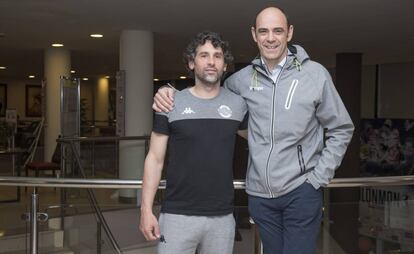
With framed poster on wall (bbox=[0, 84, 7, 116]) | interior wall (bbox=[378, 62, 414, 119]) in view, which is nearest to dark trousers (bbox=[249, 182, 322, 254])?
interior wall (bbox=[378, 62, 414, 119])

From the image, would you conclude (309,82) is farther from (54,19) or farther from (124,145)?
(124,145)

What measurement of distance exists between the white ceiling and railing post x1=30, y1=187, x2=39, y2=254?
11.4 ft

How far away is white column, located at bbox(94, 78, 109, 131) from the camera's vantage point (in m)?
22.4

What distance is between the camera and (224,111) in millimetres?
2061

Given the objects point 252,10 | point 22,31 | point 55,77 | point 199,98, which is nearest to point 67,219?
point 199,98

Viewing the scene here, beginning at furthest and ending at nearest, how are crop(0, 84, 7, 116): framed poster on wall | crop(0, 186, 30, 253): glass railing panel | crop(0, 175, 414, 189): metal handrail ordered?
crop(0, 84, 7, 116): framed poster on wall < crop(0, 186, 30, 253): glass railing panel < crop(0, 175, 414, 189): metal handrail

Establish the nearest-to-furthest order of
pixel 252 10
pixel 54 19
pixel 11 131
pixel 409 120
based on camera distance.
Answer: pixel 252 10 → pixel 54 19 → pixel 11 131 → pixel 409 120

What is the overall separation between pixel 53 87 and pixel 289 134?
33.3 feet

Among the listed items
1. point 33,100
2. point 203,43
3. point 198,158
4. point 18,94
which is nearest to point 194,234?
point 198,158

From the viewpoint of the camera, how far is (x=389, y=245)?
394cm

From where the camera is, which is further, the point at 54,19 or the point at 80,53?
the point at 80,53

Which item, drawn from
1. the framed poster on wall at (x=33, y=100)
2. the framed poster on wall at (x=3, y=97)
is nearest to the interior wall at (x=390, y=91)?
the framed poster on wall at (x=33, y=100)

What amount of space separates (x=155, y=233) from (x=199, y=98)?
56cm

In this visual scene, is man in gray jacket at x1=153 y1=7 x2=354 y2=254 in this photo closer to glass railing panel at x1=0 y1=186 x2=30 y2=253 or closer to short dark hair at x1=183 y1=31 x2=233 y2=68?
short dark hair at x1=183 y1=31 x2=233 y2=68
